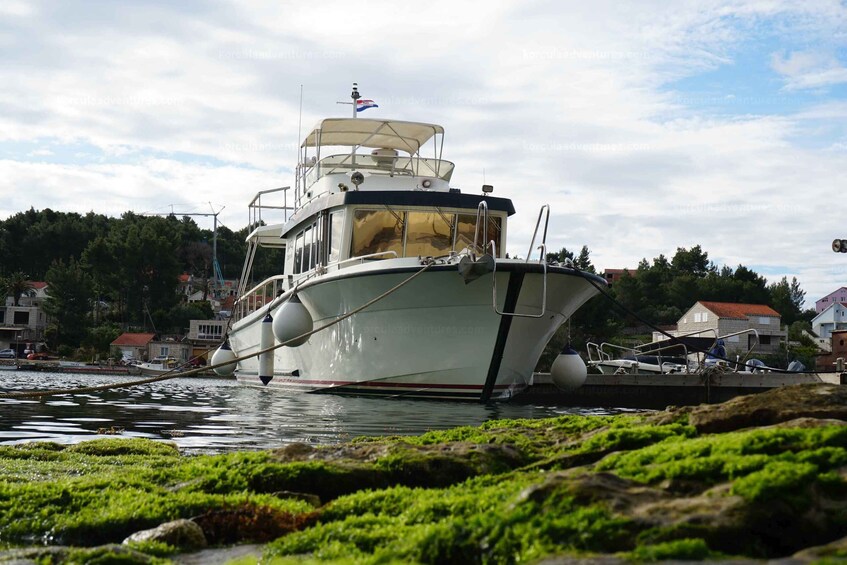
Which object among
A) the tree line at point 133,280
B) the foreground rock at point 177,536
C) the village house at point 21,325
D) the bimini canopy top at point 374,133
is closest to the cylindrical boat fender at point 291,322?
the bimini canopy top at point 374,133

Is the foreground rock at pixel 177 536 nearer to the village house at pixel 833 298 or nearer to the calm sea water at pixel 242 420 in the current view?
the calm sea water at pixel 242 420

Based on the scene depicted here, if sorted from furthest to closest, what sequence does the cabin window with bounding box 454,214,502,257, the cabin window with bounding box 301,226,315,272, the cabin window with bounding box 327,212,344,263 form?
the cabin window with bounding box 301,226,315,272 → the cabin window with bounding box 327,212,344,263 → the cabin window with bounding box 454,214,502,257

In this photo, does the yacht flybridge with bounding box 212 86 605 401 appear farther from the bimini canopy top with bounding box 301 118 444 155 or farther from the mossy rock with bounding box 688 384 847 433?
the mossy rock with bounding box 688 384 847 433

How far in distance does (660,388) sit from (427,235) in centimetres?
755

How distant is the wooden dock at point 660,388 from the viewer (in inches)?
802

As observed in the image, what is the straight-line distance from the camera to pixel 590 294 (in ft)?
62.3

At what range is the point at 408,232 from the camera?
19469 mm

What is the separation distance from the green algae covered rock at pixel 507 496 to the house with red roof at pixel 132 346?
222 ft

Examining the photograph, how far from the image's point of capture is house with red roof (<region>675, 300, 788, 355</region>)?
6362cm

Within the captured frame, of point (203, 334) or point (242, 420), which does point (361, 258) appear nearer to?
point (242, 420)

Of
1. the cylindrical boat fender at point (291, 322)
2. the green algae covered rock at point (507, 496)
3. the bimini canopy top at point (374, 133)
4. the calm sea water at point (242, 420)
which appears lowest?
the calm sea water at point (242, 420)

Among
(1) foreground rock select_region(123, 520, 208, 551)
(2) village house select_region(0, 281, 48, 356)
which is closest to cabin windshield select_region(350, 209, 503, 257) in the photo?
(1) foreground rock select_region(123, 520, 208, 551)

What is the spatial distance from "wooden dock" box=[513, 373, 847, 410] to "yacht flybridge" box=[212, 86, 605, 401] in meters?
4.80

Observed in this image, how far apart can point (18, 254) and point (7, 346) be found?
13410mm
